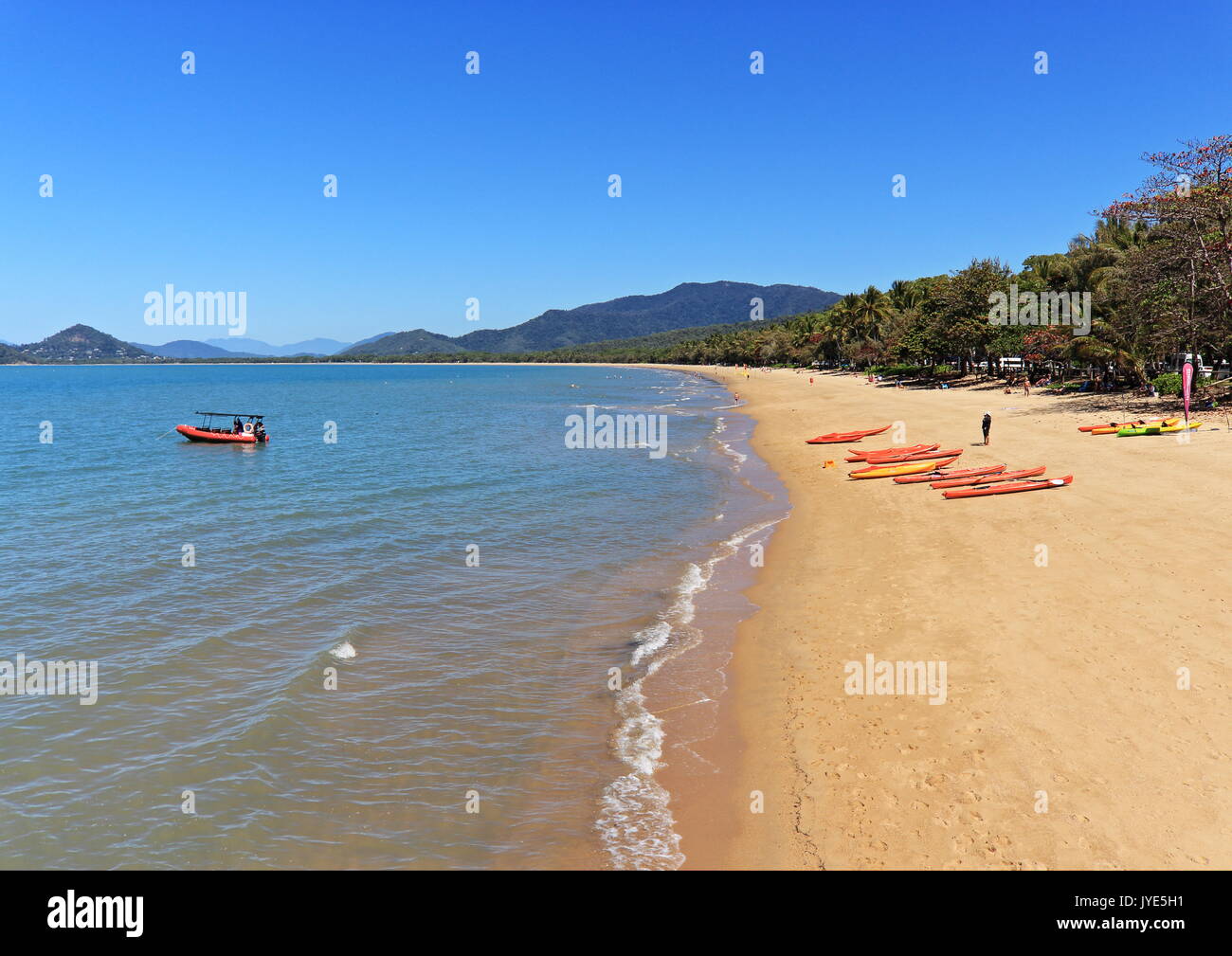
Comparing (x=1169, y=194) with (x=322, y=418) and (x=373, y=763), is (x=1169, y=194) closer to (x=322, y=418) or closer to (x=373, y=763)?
(x=373, y=763)

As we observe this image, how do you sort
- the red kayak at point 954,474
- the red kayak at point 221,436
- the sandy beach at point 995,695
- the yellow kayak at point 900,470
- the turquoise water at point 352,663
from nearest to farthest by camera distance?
the sandy beach at point 995,695 → the turquoise water at point 352,663 → the red kayak at point 954,474 → the yellow kayak at point 900,470 → the red kayak at point 221,436

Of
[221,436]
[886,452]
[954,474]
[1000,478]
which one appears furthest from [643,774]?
[221,436]

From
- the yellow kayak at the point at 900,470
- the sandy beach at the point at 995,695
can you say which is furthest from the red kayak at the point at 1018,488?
the yellow kayak at the point at 900,470

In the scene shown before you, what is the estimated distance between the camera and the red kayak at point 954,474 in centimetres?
2393

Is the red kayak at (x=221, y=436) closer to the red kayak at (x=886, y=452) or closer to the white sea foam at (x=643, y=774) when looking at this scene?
the red kayak at (x=886, y=452)

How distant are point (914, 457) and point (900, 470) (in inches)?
97.3

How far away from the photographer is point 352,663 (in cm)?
1253

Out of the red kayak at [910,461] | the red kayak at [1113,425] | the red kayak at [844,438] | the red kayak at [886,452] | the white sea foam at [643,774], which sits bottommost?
the white sea foam at [643,774]

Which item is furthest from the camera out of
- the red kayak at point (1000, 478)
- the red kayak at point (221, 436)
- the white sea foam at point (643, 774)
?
the red kayak at point (221, 436)

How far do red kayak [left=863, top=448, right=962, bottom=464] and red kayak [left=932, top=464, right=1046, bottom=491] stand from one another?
442 centimetres

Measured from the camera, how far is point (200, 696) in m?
11.3

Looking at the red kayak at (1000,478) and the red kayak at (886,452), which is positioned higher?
the red kayak at (886,452)

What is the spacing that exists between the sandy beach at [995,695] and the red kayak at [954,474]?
290 centimetres
